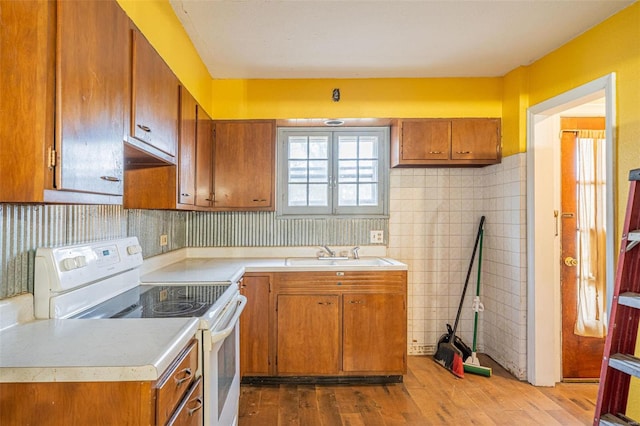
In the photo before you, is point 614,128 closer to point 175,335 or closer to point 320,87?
point 320,87

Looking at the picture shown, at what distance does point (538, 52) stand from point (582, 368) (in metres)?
2.46

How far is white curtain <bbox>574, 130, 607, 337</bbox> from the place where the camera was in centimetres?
269

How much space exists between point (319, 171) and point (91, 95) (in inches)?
87.9

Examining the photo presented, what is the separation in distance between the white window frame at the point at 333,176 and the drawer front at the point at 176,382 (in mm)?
2025

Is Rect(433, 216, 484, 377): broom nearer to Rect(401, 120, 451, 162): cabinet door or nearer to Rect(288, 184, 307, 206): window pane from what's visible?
Rect(401, 120, 451, 162): cabinet door

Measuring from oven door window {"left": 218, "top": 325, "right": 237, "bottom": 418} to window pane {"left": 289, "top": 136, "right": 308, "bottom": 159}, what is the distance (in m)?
1.77

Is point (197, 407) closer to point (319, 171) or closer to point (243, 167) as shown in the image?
point (243, 167)

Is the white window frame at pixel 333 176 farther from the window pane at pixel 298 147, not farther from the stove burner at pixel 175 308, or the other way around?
the stove burner at pixel 175 308

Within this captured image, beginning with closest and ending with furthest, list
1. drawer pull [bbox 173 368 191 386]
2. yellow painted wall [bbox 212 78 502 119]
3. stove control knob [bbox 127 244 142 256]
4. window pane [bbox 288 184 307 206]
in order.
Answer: drawer pull [bbox 173 368 191 386] < stove control knob [bbox 127 244 142 256] < yellow painted wall [bbox 212 78 502 119] < window pane [bbox 288 184 307 206]

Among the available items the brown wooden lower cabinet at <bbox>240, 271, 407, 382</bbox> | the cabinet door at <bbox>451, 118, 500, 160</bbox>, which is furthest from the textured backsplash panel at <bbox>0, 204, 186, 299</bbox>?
the cabinet door at <bbox>451, 118, 500, 160</bbox>

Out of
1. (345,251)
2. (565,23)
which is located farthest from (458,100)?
(345,251)

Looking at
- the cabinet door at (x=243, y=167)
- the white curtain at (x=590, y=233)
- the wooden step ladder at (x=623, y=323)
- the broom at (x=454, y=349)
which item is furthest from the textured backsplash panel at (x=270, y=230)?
the wooden step ladder at (x=623, y=323)

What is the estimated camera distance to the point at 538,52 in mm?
2611

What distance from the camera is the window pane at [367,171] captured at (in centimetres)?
Result: 323
